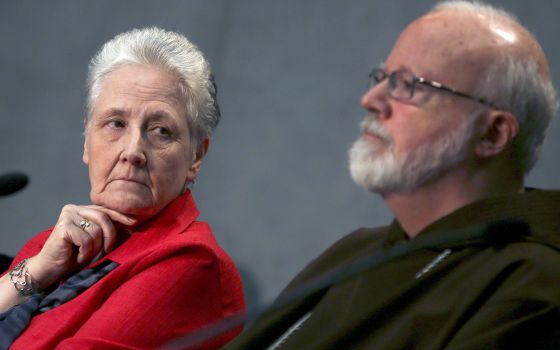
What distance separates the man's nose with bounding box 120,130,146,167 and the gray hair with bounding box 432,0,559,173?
2.99ft

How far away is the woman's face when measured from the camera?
8.22ft

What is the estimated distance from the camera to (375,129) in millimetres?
1996

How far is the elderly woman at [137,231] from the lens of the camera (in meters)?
2.29

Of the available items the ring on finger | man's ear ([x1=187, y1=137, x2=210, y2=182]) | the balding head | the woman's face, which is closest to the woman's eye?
the woman's face

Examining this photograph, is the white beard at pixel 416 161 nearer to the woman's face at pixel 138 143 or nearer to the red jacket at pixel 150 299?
the red jacket at pixel 150 299

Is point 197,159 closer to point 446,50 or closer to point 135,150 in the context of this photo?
point 135,150

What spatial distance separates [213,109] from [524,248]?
111 centimetres

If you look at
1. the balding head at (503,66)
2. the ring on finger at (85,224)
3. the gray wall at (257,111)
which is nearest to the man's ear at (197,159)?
the ring on finger at (85,224)

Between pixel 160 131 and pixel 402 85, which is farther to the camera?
pixel 160 131

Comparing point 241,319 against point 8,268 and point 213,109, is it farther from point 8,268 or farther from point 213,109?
point 8,268

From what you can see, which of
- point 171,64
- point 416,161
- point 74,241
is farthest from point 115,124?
point 416,161

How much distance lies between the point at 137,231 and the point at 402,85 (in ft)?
2.80

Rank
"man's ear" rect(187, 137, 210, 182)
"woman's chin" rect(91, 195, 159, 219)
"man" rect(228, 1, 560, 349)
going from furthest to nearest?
"man's ear" rect(187, 137, 210, 182)
"woman's chin" rect(91, 195, 159, 219)
"man" rect(228, 1, 560, 349)

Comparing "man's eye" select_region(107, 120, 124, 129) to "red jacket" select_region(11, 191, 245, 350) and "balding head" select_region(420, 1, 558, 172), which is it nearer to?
Result: "red jacket" select_region(11, 191, 245, 350)
